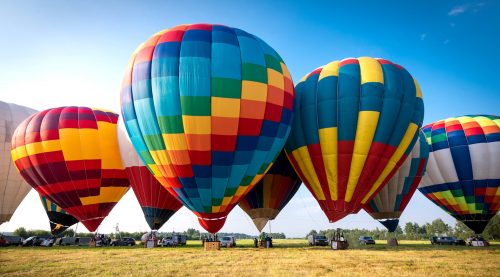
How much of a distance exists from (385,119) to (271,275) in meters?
9.26

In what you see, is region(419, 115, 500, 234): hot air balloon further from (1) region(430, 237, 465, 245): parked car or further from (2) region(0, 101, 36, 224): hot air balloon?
(2) region(0, 101, 36, 224): hot air balloon

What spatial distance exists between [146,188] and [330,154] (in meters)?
10.2

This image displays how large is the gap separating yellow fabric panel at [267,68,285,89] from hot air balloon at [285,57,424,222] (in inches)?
89.1

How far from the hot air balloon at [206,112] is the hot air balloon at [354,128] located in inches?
82.5

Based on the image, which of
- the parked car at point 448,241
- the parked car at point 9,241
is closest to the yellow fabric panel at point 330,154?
the parked car at point 448,241

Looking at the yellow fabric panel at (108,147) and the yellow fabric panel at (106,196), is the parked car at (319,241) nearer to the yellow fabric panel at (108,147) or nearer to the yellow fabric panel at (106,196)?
the yellow fabric panel at (106,196)

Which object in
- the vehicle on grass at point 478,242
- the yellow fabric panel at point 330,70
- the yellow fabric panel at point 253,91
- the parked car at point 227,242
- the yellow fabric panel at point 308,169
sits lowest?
the parked car at point 227,242

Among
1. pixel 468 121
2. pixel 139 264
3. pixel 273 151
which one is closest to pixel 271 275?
pixel 139 264

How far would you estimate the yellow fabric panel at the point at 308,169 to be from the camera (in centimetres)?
1627

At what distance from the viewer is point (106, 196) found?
20.7 m

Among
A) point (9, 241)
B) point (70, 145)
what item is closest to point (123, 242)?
point (9, 241)

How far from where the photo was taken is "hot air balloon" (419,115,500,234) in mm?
21484

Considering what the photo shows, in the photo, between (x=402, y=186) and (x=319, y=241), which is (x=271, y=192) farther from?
(x=402, y=186)

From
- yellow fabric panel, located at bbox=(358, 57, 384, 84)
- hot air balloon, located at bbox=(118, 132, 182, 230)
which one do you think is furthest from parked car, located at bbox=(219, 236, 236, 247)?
yellow fabric panel, located at bbox=(358, 57, 384, 84)
